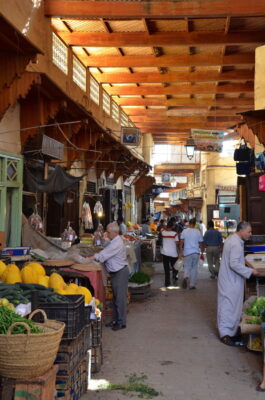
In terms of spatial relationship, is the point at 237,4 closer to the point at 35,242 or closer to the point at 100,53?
the point at 100,53


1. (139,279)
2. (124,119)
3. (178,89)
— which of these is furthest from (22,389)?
(124,119)

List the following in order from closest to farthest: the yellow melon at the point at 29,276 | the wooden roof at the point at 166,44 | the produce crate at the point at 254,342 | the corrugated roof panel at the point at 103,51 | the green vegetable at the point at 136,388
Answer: the green vegetable at the point at 136,388
the yellow melon at the point at 29,276
the produce crate at the point at 254,342
the wooden roof at the point at 166,44
the corrugated roof panel at the point at 103,51

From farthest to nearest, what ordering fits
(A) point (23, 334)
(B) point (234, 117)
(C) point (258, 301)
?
(B) point (234, 117), (C) point (258, 301), (A) point (23, 334)

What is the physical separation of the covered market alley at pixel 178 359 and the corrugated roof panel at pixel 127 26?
23.4 feet

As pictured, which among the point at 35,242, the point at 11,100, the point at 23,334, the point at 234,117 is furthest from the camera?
the point at 234,117

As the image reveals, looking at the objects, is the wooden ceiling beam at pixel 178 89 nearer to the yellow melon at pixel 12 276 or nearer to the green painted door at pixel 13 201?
the green painted door at pixel 13 201

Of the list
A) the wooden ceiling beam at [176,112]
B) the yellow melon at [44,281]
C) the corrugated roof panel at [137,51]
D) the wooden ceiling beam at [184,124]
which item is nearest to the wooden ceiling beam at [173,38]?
the corrugated roof panel at [137,51]

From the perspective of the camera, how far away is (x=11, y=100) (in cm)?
719

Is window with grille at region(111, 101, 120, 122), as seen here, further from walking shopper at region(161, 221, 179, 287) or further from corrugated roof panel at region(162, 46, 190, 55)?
walking shopper at region(161, 221, 179, 287)

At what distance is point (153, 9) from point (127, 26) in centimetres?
→ 176

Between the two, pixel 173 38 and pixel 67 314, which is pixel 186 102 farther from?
pixel 67 314

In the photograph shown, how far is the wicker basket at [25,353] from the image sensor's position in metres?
3.37

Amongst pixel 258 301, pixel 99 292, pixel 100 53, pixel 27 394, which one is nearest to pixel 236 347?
pixel 258 301

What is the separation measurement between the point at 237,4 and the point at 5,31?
21.9 feet
